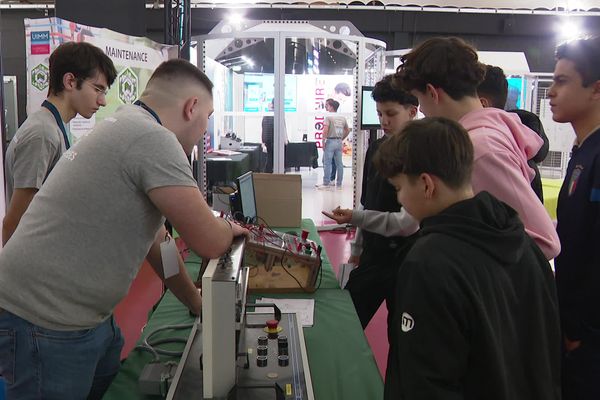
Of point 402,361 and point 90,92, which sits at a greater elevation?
point 90,92

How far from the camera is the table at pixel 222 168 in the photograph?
6742 millimetres

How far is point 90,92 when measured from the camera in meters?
2.15

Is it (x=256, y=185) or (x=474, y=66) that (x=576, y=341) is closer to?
(x=474, y=66)

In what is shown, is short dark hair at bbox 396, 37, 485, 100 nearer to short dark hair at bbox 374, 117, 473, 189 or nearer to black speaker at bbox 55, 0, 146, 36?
short dark hair at bbox 374, 117, 473, 189

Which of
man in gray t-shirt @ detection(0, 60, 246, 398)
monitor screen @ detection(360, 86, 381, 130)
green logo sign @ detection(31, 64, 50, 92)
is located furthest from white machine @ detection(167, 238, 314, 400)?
monitor screen @ detection(360, 86, 381, 130)

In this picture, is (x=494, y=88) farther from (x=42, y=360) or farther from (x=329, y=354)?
(x=42, y=360)

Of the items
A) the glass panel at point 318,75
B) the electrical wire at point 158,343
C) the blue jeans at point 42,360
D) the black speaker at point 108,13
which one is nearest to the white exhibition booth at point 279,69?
the glass panel at point 318,75

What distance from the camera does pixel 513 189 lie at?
132 centimetres

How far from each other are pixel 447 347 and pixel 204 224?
0.57 meters

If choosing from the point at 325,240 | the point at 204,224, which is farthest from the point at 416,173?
the point at 325,240

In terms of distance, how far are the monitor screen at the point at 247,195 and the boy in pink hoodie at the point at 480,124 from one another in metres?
1.23

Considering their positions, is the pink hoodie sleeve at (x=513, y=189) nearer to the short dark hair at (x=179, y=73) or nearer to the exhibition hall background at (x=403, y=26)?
the short dark hair at (x=179, y=73)

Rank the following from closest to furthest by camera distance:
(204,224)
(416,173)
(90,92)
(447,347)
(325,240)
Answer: (447,347), (416,173), (204,224), (90,92), (325,240)

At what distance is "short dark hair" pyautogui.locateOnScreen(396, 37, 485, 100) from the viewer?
4.79 feet
